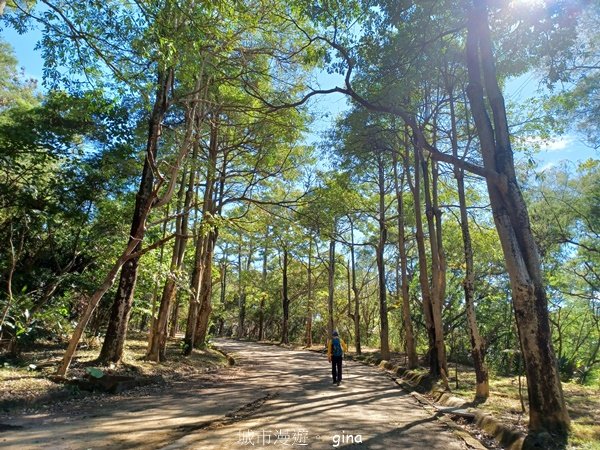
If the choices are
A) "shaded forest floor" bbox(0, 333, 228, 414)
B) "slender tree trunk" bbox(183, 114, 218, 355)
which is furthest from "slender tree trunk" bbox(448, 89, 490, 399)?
"slender tree trunk" bbox(183, 114, 218, 355)

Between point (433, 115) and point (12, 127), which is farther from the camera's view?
point (433, 115)

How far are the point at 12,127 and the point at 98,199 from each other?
2803 mm

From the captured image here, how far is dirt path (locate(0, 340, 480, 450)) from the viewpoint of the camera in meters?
5.10

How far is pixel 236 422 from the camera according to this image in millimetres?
6301

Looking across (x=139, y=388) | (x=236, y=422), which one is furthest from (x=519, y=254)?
(x=139, y=388)

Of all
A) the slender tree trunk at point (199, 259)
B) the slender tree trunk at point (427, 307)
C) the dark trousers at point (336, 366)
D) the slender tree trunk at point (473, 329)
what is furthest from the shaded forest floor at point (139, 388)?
the dark trousers at point (336, 366)

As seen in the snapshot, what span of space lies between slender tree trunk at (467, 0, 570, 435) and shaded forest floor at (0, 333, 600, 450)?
480 millimetres

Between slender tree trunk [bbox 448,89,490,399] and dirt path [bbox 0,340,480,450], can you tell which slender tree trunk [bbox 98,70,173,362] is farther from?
slender tree trunk [bbox 448,89,490,399]

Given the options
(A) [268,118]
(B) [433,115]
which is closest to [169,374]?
(A) [268,118]

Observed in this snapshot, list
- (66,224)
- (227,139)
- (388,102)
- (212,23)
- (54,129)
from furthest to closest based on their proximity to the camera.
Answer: (227,139) → (66,224) → (54,129) → (388,102) → (212,23)

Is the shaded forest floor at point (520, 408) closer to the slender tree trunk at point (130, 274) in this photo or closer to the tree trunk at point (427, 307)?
the tree trunk at point (427, 307)

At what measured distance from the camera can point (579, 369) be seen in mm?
21281

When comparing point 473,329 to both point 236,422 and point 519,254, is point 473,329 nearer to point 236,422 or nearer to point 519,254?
point 519,254

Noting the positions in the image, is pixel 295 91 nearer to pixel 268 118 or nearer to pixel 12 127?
pixel 268 118
